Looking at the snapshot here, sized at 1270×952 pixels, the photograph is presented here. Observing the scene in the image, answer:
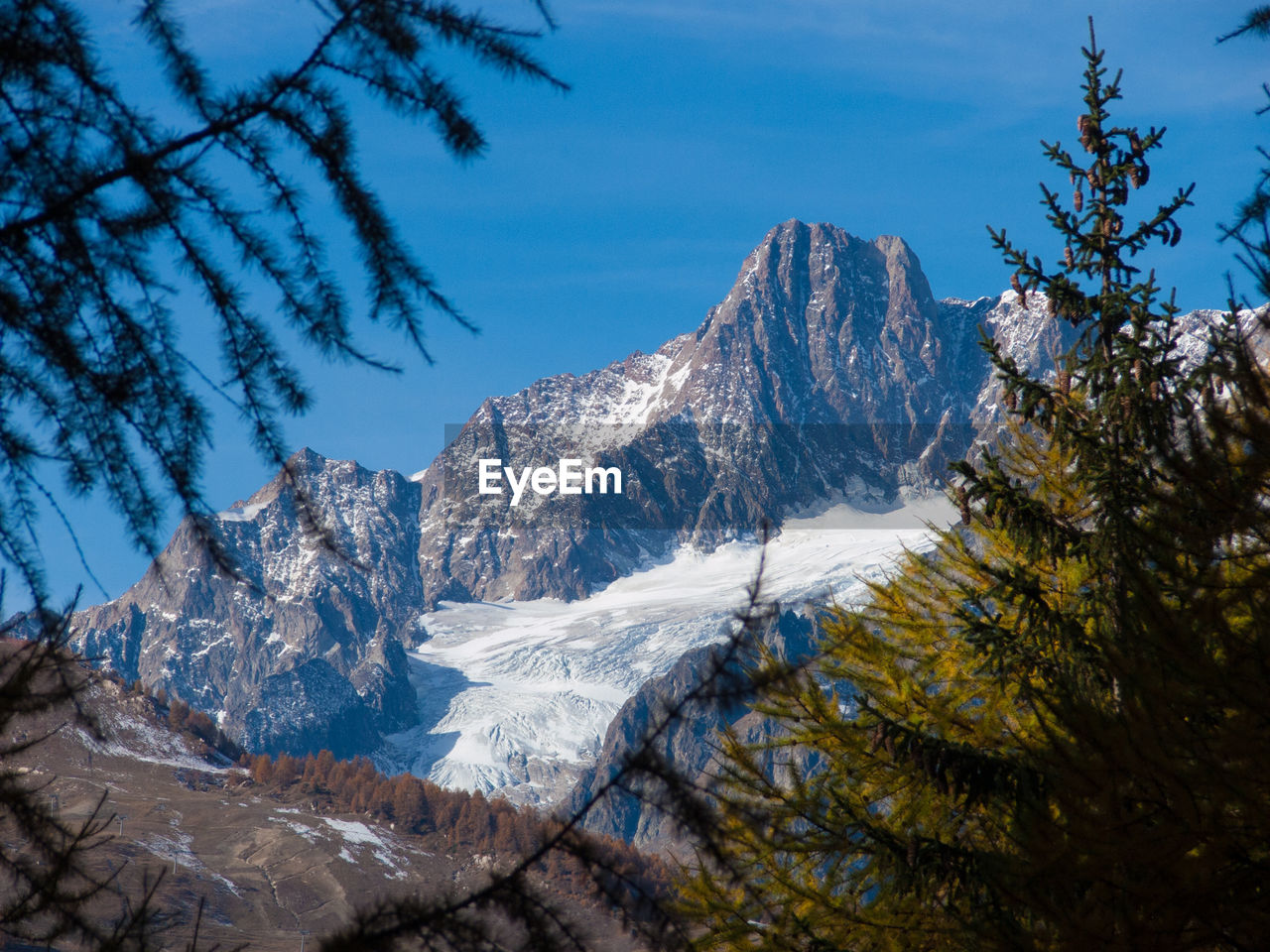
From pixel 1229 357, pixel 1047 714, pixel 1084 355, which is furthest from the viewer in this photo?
pixel 1084 355

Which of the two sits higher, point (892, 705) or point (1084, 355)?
point (1084, 355)

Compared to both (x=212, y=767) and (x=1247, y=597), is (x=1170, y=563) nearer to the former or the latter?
(x=1247, y=597)

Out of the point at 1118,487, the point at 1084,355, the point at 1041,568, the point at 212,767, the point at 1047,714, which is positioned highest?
the point at 1084,355

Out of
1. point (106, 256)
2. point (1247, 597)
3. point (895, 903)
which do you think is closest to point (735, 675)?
point (1247, 597)

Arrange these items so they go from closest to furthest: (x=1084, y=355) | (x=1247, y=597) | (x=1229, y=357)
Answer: (x=1247, y=597) < (x=1229, y=357) < (x=1084, y=355)

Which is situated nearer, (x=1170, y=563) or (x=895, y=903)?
(x=1170, y=563)

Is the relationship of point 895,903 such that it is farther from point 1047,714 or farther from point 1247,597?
point 1247,597
